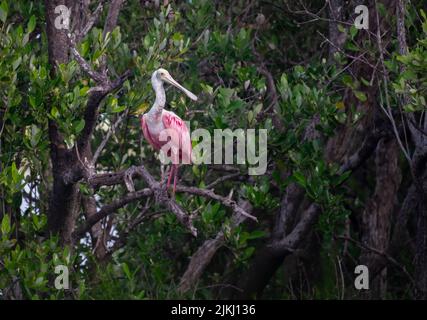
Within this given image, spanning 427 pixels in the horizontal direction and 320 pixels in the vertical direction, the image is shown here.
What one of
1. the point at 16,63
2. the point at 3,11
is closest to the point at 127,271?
the point at 16,63

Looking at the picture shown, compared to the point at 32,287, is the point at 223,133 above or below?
above

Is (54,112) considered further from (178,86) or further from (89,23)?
(178,86)

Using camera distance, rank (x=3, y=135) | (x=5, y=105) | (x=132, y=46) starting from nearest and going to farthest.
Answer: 1. (x=5, y=105)
2. (x=3, y=135)
3. (x=132, y=46)

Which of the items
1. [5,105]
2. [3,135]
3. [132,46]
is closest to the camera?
[5,105]

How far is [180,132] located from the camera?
28.0 ft

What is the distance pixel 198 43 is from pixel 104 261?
2053mm

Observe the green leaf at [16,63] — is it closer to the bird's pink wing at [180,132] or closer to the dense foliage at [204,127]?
the dense foliage at [204,127]

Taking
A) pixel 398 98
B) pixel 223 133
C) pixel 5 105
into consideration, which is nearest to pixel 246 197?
pixel 223 133

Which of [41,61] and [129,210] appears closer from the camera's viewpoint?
[41,61]

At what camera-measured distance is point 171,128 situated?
8586 millimetres

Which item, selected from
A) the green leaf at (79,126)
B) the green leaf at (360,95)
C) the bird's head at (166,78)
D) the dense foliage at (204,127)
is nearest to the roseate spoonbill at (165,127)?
the bird's head at (166,78)

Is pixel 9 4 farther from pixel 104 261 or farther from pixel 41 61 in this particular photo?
pixel 104 261

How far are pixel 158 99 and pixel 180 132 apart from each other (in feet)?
0.98
